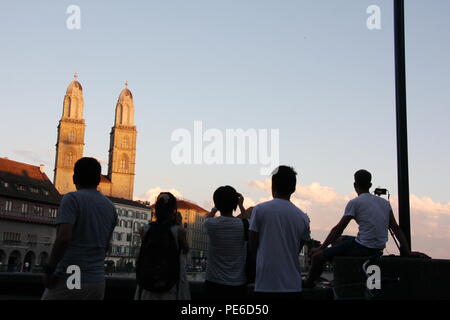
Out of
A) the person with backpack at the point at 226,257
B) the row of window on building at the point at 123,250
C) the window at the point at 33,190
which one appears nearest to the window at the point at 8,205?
the window at the point at 33,190

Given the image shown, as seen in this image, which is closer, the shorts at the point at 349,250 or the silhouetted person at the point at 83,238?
the silhouetted person at the point at 83,238

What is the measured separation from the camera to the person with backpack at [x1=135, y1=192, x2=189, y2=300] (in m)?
5.84

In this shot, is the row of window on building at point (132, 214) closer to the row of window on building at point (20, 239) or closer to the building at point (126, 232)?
the building at point (126, 232)

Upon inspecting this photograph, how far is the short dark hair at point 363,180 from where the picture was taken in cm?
681

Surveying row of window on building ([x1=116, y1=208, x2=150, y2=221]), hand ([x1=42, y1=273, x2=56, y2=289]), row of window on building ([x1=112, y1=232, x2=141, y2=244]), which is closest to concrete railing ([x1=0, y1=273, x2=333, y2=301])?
hand ([x1=42, y1=273, x2=56, y2=289])

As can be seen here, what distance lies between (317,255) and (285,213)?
1092mm

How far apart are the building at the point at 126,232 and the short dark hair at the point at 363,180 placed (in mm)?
131274

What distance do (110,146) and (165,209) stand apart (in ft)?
557

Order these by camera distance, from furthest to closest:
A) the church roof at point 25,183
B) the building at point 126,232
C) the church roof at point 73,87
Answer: the church roof at point 73,87
the building at point 126,232
the church roof at point 25,183

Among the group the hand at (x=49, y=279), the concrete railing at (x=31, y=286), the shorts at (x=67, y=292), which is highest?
the hand at (x=49, y=279)

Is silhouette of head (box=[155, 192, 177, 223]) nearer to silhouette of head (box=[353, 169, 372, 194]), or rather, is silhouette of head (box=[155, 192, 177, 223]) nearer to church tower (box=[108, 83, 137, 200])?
silhouette of head (box=[353, 169, 372, 194])

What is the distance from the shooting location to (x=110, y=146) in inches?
6801

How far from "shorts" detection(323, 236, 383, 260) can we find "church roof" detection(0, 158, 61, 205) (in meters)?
92.1
